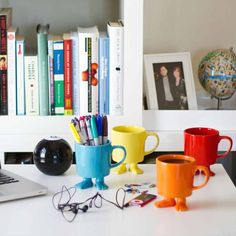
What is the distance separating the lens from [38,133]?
1731 millimetres

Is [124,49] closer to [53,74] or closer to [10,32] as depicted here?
[53,74]

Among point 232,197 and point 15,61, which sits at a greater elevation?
point 15,61

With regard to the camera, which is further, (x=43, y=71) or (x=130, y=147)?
(x=43, y=71)

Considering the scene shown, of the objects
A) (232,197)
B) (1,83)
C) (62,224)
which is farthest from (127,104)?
(62,224)

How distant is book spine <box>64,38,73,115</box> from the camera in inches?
67.1

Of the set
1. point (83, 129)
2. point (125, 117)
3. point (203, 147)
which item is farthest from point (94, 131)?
point (125, 117)

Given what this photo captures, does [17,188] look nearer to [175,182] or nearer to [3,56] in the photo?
[175,182]

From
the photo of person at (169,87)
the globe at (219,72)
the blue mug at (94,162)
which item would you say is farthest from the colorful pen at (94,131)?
the globe at (219,72)

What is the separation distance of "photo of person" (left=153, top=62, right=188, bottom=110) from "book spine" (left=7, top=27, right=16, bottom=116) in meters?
0.47

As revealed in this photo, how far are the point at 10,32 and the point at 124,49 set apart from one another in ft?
1.18

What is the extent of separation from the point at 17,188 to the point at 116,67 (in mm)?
666

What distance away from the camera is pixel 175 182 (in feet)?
3.50

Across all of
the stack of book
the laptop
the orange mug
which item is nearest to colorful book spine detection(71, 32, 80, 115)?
the stack of book

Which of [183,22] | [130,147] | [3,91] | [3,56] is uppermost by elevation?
[183,22]
